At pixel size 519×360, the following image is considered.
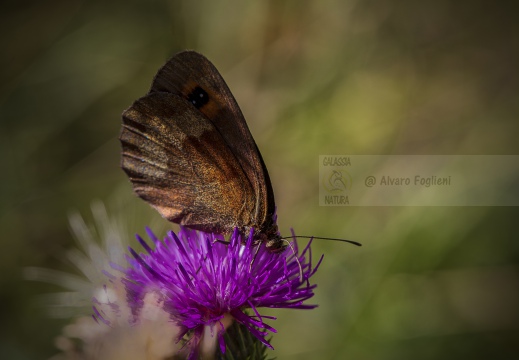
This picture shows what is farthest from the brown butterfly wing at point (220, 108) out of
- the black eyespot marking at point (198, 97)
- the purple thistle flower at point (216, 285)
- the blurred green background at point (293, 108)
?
the blurred green background at point (293, 108)

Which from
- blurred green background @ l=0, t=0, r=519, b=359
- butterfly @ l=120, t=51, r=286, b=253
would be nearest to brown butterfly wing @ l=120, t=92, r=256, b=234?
butterfly @ l=120, t=51, r=286, b=253

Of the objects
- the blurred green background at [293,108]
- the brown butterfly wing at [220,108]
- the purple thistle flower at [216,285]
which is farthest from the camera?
the blurred green background at [293,108]

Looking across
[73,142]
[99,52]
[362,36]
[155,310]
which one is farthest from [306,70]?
[155,310]

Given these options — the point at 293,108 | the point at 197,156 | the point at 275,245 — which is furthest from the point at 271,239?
the point at 293,108

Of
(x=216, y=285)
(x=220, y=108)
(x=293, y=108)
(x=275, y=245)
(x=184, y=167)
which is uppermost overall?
(x=293, y=108)

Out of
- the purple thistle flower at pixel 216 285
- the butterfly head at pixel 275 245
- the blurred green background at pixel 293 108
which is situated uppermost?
the blurred green background at pixel 293 108

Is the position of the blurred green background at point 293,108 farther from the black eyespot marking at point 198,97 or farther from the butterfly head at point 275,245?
the black eyespot marking at point 198,97

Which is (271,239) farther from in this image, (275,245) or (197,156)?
(197,156)
